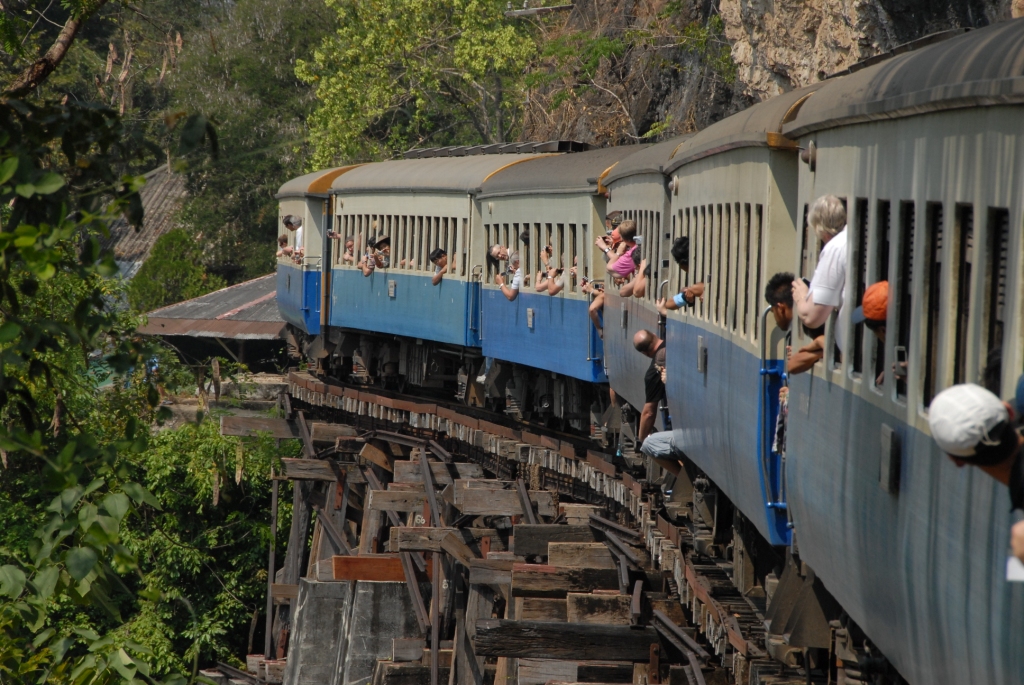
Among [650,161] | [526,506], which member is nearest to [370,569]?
[526,506]

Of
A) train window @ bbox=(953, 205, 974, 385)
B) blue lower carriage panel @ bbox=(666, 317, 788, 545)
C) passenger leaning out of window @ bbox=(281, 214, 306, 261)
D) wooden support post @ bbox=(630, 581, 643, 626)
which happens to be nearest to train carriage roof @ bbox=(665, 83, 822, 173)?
blue lower carriage panel @ bbox=(666, 317, 788, 545)

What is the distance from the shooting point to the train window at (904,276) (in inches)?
165

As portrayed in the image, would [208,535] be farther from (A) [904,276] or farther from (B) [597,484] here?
(A) [904,276]

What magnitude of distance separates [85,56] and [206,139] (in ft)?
66.9

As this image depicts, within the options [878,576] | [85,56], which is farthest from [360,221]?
[878,576]

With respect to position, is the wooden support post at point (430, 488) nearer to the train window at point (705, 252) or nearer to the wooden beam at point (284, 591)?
the wooden beam at point (284, 591)

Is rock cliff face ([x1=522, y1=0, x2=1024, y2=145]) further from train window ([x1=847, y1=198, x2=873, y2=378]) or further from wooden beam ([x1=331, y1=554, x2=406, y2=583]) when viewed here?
train window ([x1=847, y1=198, x2=873, y2=378])

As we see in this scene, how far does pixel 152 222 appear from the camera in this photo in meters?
47.6

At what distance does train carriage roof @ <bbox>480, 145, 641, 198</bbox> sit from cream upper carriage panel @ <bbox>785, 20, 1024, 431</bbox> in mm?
7729

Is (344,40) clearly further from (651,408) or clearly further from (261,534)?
(651,408)

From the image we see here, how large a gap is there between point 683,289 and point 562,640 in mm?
2720

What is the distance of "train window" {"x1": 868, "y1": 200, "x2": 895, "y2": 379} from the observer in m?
4.45

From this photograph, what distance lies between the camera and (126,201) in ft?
10.8

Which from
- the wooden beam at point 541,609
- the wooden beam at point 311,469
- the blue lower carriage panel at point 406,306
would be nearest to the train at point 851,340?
the wooden beam at point 541,609
